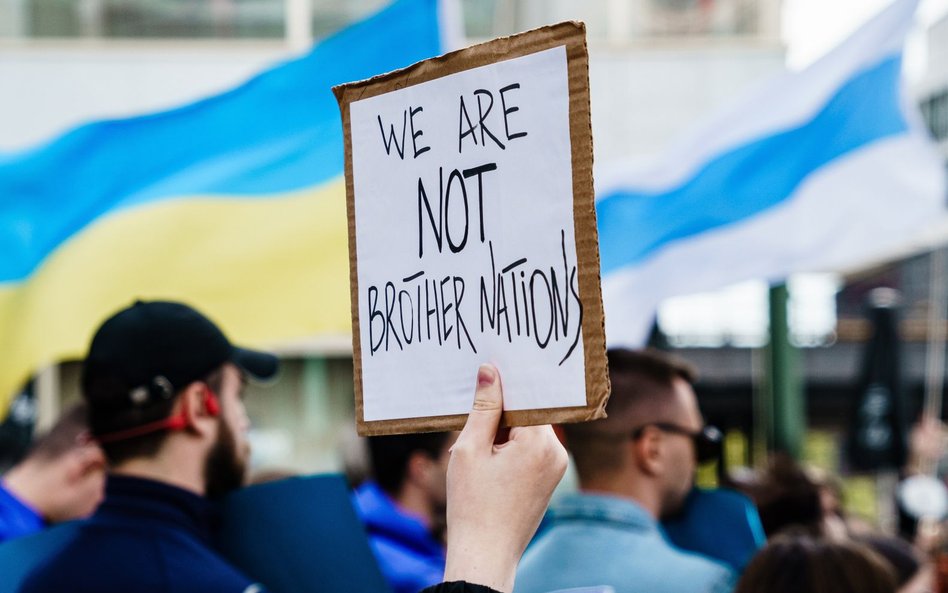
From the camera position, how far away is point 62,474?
4.38 meters

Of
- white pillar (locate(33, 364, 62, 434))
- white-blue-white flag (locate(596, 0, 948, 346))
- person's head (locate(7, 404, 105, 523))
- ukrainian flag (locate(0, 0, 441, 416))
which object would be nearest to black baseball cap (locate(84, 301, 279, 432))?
person's head (locate(7, 404, 105, 523))

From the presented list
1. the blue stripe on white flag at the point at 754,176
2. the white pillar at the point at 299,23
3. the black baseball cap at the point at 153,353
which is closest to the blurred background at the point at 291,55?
the white pillar at the point at 299,23

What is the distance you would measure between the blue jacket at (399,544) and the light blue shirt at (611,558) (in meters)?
0.86

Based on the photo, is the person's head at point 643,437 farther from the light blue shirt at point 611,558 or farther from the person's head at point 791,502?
the person's head at point 791,502

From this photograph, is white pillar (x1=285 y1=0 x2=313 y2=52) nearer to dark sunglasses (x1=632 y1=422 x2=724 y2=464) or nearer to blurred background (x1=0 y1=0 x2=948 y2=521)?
blurred background (x1=0 y1=0 x2=948 y2=521)

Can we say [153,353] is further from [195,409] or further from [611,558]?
[611,558]

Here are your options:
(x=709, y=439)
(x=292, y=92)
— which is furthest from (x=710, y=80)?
(x=709, y=439)

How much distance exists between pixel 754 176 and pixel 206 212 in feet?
8.32

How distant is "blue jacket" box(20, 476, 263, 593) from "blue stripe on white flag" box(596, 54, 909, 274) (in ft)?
11.5

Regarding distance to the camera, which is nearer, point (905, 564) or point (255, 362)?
point (255, 362)

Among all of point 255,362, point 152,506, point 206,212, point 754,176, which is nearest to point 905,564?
point 255,362

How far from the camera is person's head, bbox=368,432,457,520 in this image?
447cm

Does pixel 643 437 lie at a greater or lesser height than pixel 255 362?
lesser

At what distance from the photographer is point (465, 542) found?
1548 mm
